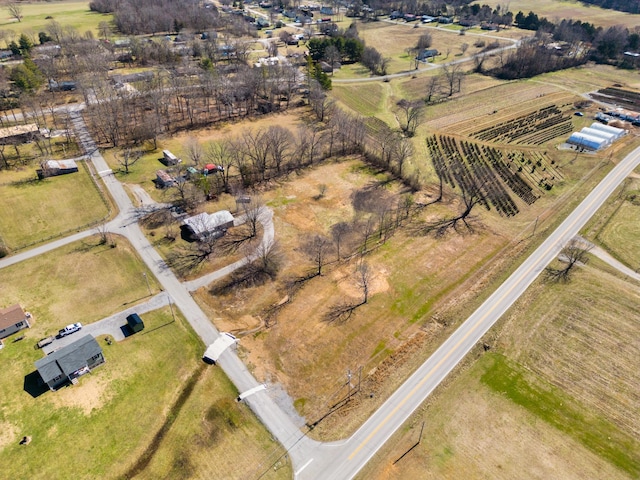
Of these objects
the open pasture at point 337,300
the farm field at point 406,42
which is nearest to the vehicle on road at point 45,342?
the open pasture at point 337,300

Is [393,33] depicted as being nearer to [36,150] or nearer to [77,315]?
[36,150]

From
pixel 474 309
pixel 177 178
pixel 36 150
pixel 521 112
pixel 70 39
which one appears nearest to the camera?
pixel 474 309

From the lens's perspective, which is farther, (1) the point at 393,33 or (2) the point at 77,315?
(1) the point at 393,33

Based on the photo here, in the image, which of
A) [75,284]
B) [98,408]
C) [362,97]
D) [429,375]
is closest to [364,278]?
[429,375]

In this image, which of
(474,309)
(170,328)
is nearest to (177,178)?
(170,328)

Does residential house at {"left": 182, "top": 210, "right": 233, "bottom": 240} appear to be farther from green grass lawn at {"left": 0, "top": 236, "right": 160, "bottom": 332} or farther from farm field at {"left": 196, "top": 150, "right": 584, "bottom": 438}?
green grass lawn at {"left": 0, "top": 236, "right": 160, "bottom": 332}

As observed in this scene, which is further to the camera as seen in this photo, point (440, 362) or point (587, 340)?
point (587, 340)

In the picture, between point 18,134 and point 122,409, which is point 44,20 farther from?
point 122,409
